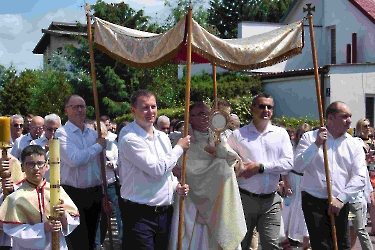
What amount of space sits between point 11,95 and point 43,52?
2014 cm

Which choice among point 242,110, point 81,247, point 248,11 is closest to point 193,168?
point 81,247

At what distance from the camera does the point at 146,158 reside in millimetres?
5723

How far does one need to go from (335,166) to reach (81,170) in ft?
9.42

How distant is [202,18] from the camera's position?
55406mm

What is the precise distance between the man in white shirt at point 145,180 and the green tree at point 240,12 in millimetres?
53348

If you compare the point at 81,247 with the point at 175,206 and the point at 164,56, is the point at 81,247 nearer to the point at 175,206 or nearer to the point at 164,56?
the point at 175,206

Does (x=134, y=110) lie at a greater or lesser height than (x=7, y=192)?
greater

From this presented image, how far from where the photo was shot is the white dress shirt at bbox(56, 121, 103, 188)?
670 cm

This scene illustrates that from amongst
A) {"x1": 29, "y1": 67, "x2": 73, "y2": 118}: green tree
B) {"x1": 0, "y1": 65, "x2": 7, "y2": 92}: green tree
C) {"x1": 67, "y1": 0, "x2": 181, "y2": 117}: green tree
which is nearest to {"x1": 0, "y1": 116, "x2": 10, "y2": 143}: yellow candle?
{"x1": 67, "y1": 0, "x2": 181, "y2": 117}: green tree

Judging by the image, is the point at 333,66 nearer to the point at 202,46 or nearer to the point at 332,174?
the point at 332,174

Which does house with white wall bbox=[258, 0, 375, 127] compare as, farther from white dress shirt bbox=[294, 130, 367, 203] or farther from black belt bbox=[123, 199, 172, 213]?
black belt bbox=[123, 199, 172, 213]

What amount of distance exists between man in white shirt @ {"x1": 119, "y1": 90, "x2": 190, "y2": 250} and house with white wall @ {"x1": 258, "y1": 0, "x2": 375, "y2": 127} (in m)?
16.9

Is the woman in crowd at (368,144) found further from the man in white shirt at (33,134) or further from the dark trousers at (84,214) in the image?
the man in white shirt at (33,134)

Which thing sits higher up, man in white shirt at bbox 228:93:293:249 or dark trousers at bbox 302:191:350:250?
man in white shirt at bbox 228:93:293:249
